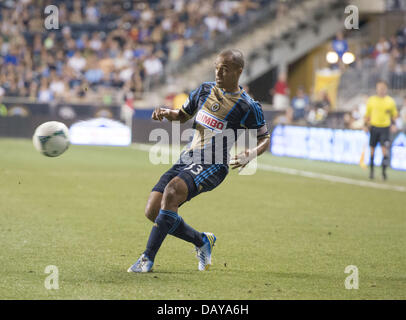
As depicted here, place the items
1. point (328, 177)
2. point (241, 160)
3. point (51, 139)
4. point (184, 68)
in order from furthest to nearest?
point (184, 68), point (328, 177), point (51, 139), point (241, 160)

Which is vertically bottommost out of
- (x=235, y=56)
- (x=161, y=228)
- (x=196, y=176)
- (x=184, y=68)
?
(x=161, y=228)

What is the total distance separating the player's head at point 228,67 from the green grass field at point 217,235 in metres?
1.92

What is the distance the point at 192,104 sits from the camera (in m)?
7.48

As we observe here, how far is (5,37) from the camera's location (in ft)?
106

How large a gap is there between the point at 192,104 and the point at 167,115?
286 mm

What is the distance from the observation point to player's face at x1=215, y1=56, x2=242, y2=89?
7078 mm

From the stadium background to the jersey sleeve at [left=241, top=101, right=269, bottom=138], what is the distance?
38.6ft

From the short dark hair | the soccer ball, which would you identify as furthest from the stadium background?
the short dark hair

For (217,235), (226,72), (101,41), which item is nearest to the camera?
(226,72)

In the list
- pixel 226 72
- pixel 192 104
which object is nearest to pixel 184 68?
pixel 192 104

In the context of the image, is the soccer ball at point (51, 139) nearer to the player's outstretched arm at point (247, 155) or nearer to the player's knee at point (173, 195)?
the player's knee at point (173, 195)

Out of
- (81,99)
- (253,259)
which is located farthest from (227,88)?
(81,99)

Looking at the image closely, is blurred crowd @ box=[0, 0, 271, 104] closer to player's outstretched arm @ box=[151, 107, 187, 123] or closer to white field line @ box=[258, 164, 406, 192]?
white field line @ box=[258, 164, 406, 192]

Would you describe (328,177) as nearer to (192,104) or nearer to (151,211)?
(192,104)
